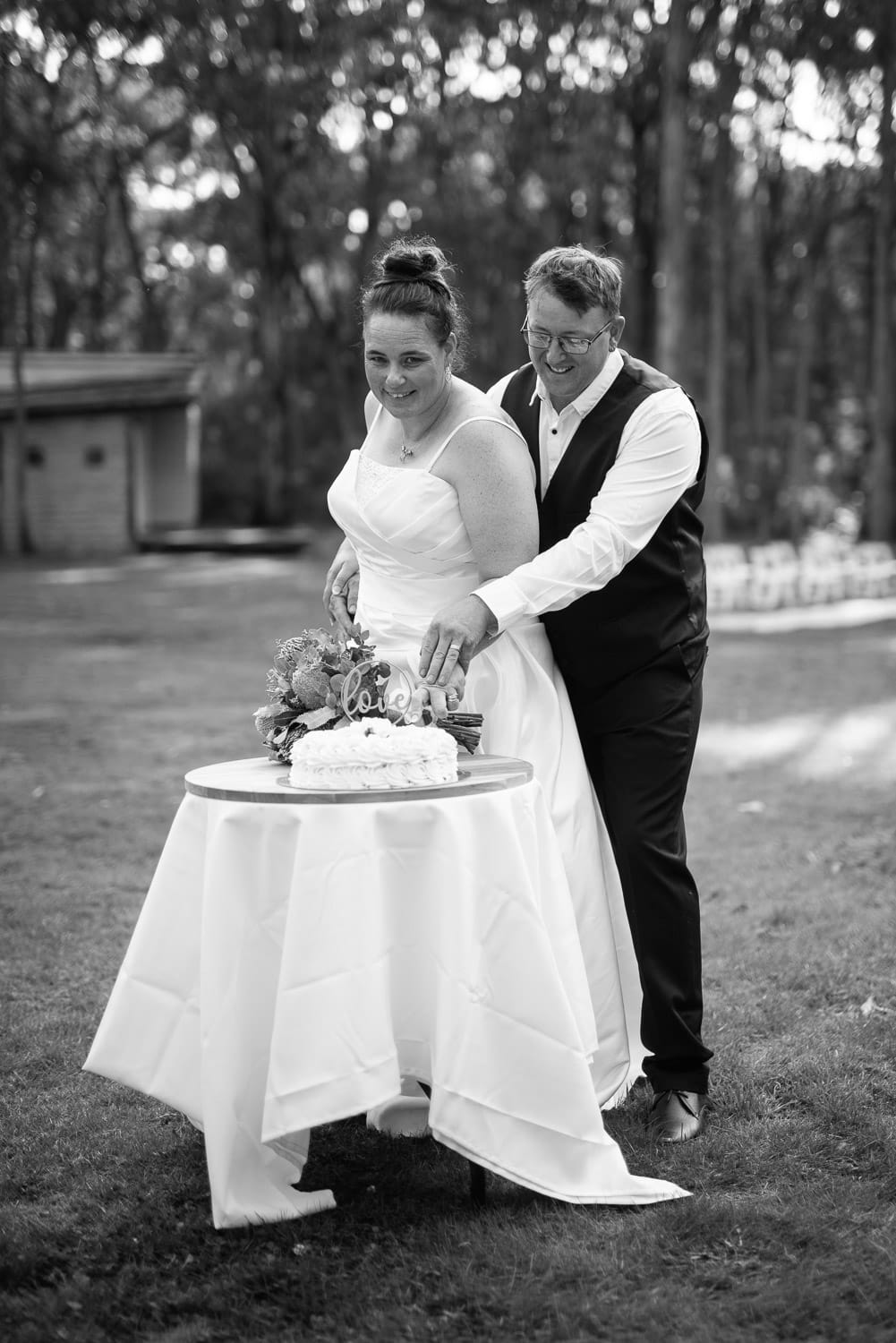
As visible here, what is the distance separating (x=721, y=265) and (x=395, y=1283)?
2686 centimetres

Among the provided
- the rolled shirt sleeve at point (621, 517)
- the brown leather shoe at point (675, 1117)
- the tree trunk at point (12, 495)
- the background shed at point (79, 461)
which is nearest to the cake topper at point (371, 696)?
the rolled shirt sleeve at point (621, 517)

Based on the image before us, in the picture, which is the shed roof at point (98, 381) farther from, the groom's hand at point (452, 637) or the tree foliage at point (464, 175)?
the groom's hand at point (452, 637)

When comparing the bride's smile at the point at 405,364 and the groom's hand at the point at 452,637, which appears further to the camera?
the bride's smile at the point at 405,364

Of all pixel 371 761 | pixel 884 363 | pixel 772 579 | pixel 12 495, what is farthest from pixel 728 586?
pixel 371 761

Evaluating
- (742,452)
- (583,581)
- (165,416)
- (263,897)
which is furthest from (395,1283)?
(742,452)

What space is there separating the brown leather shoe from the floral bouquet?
1.19 m

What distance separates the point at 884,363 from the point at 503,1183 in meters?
28.8

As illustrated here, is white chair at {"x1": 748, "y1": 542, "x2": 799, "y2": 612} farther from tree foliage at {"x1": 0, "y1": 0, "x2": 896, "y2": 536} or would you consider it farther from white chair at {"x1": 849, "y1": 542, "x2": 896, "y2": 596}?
tree foliage at {"x1": 0, "y1": 0, "x2": 896, "y2": 536}

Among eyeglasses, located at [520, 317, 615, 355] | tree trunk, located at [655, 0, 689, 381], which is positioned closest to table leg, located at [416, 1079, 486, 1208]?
eyeglasses, located at [520, 317, 615, 355]

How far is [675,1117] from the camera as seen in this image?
4008mm

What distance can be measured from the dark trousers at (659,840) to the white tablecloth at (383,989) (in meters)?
0.57

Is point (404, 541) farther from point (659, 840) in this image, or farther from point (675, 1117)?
point (675, 1117)

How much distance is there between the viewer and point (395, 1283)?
317cm

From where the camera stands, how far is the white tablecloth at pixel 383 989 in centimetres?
324
